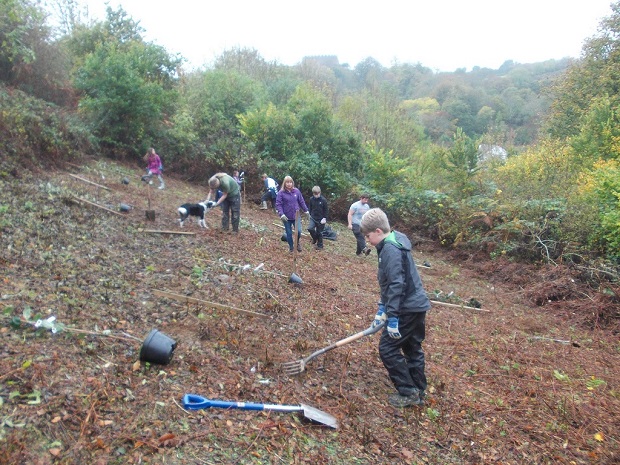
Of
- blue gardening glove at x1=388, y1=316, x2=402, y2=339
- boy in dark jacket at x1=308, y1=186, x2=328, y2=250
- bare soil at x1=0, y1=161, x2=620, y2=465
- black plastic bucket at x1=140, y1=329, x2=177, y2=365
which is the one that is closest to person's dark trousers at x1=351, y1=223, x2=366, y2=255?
boy in dark jacket at x1=308, y1=186, x2=328, y2=250

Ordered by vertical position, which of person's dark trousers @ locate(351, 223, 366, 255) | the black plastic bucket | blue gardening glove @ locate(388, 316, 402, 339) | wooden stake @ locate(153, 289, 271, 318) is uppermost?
blue gardening glove @ locate(388, 316, 402, 339)

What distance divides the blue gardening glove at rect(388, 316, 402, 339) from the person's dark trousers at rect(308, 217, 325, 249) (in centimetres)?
705

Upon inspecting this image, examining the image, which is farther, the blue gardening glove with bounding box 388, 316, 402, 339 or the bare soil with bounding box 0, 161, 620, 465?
the blue gardening glove with bounding box 388, 316, 402, 339

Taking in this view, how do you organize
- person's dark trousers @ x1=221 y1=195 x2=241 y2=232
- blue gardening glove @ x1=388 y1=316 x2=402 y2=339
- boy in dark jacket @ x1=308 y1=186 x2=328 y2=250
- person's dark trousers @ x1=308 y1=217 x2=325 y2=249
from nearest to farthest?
blue gardening glove @ x1=388 y1=316 x2=402 y2=339 < person's dark trousers @ x1=221 y1=195 x2=241 y2=232 < boy in dark jacket @ x1=308 y1=186 x2=328 y2=250 < person's dark trousers @ x1=308 y1=217 x2=325 y2=249

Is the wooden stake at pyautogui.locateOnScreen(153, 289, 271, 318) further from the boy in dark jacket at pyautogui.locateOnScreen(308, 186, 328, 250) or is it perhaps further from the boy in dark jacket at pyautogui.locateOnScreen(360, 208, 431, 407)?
the boy in dark jacket at pyautogui.locateOnScreen(308, 186, 328, 250)

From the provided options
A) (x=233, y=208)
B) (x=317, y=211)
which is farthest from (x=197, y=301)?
(x=317, y=211)

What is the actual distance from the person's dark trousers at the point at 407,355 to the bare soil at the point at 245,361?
275mm

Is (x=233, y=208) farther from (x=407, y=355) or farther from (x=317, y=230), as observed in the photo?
(x=407, y=355)

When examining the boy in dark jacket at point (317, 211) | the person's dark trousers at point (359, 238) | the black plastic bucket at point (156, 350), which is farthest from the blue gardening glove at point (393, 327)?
the person's dark trousers at point (359, 238)

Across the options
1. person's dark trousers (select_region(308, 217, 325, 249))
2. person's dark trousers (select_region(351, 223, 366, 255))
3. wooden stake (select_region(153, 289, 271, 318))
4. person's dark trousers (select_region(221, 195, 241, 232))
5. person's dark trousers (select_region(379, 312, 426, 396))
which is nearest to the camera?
person's dark trousers (select_region(379, 312, 426, 396))

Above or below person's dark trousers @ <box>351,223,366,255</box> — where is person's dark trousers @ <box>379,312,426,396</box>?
above

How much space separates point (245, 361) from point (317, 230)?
6.90 m

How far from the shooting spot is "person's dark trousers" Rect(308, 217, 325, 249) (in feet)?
36.1

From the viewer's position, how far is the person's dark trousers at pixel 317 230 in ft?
36.1
